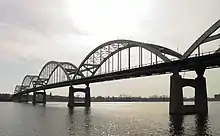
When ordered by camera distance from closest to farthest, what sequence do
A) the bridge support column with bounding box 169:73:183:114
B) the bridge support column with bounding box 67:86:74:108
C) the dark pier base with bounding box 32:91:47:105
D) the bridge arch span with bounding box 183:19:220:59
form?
the bridge arch span with bounding box 183:19:220:59 → the bridge support column with bounding box 169:73:183:114 → the bridge support column with bounding box 67:86:74:108 → the dark pier base with bounding box 32:91:47:105

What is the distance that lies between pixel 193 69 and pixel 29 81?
15193 cm

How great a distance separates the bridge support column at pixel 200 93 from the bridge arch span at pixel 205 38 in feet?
18.8

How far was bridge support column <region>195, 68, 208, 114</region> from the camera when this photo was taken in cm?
6128

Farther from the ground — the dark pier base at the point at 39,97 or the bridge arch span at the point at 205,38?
the bridge arch span at the point at 205,38

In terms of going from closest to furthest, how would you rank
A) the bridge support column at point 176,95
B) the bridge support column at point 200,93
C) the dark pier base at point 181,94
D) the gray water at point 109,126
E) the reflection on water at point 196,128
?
the reflection on water at point 196,128 → the gray water at point 109,126 → the bridge support column at point 176,95 → the dark pier base at point 181,94 → the bridge support column at point 200,93

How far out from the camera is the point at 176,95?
57281mm

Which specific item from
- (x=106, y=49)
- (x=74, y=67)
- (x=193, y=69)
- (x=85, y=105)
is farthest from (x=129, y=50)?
(x=74, y=67)

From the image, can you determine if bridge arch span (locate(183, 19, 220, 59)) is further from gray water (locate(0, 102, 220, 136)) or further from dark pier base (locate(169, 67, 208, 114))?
gray water (locate(0, 102, 220, 136))

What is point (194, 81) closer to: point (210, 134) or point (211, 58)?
point (211, 58)

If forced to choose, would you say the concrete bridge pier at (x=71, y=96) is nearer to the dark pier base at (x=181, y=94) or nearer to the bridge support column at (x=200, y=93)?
the dark pier base at (x=181, y=94)

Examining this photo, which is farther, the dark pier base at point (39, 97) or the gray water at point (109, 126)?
the dark pier base at point (39, 97)

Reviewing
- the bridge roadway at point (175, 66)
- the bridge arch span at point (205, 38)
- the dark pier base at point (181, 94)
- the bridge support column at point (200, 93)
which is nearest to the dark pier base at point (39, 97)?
the bridge roadway at point (175, 66)

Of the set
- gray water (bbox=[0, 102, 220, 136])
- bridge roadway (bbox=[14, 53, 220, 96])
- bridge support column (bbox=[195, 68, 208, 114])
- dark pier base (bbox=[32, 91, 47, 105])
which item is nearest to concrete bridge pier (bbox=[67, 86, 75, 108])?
bridge roadway (bbox=[14, 53, 220, 96])

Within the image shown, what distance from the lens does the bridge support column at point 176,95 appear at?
57344 mm
